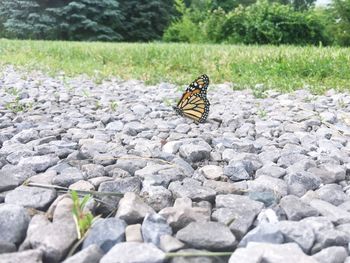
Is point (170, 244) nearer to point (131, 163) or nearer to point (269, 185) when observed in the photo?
point (269, 185)

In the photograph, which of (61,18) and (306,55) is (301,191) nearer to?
(306,55)

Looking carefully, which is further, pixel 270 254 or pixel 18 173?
pixel 18 173

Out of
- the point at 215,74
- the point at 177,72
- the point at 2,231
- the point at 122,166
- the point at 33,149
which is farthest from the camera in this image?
the point at 177,72

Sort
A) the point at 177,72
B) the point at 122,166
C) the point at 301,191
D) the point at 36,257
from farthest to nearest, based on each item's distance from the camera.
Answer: the point at 177,72, the point at 122,166, the point at 301,191, the point at 36,257

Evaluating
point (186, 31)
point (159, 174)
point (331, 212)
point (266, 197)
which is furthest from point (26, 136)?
point (186, 31)

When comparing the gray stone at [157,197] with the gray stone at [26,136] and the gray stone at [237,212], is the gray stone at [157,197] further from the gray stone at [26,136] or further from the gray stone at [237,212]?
the gray stone at [26,136]

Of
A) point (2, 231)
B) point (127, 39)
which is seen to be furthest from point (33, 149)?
point (127, 39)
